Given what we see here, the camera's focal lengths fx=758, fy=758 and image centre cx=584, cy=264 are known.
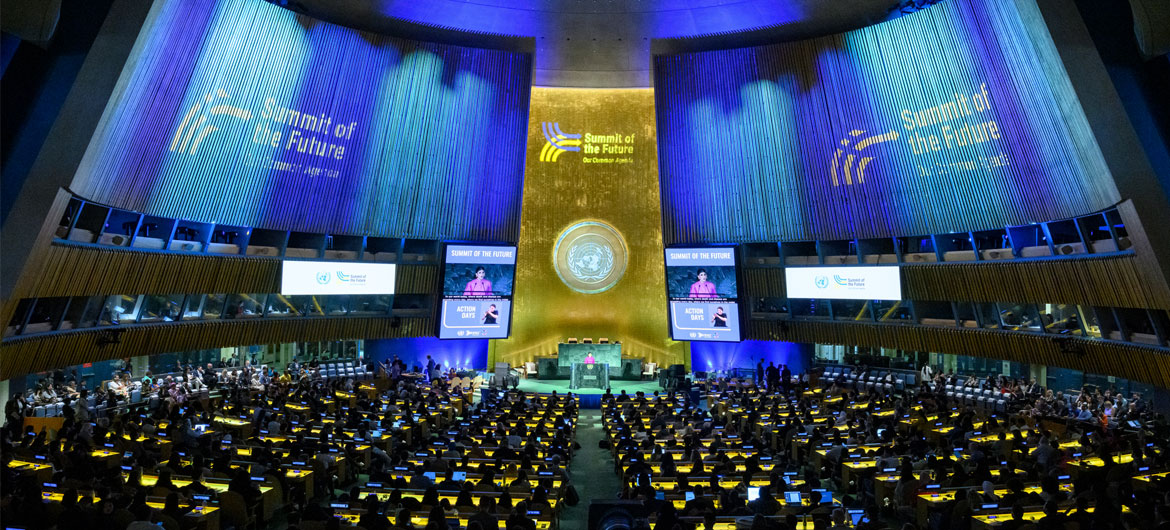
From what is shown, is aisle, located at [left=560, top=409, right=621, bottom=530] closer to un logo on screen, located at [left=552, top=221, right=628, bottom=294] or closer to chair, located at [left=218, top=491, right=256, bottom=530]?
chair, located at [left=218, top=491, right=256, bottom=530]

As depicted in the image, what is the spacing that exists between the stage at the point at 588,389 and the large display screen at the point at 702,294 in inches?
97.1

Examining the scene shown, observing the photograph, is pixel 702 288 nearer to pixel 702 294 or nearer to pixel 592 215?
pixel 702 294

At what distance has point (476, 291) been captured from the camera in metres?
24.9

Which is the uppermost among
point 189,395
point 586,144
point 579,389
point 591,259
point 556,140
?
point 556,140

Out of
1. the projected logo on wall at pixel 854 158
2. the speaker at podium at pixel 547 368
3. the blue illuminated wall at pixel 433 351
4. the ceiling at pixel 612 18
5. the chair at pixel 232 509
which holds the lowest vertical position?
the chair at pixel 232 509

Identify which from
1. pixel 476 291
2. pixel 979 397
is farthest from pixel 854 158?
pixel 476 291

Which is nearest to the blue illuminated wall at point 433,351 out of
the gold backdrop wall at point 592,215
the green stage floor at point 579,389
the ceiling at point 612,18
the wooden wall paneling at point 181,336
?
the gold backdrop wall at point 592,215

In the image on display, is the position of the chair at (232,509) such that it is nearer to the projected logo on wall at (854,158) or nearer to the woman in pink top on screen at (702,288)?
the woman in pink top on screen at (702,288)

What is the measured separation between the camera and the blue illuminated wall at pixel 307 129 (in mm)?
15641

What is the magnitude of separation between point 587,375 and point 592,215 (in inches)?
260

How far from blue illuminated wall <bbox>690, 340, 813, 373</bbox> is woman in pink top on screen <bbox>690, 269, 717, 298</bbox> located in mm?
3950

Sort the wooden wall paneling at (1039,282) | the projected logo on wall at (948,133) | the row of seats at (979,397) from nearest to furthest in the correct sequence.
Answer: the wooden wall paneling at (1039,282) < the projected logo on wall at (948,133) < the row of seats at (979,397)

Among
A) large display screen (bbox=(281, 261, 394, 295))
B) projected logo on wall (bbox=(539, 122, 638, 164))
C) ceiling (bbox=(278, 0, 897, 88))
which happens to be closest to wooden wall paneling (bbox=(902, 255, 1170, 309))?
ceiling (bbox=(278, 0, 897, 88))

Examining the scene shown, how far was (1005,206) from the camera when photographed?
688 inches
